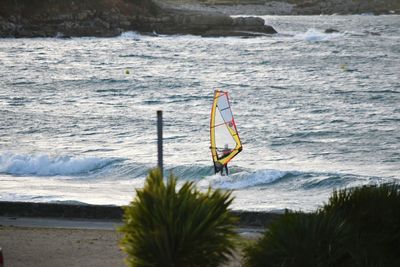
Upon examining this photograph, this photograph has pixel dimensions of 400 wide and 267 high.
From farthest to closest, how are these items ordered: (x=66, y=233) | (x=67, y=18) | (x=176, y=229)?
(x=67, y=18) → (x=66, y=233) → (x=176, y=229)

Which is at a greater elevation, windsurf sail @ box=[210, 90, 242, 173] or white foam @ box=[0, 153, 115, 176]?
windsurf sail @ box=[210, 90, 242, 173]

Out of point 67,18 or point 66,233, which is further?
point 67,18

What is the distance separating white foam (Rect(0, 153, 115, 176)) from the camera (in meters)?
19.4

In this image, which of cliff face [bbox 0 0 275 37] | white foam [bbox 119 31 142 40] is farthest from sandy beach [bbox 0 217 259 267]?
white foam [bbox 119 31 142 40]

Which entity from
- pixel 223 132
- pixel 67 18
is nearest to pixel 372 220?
pixel 223 132

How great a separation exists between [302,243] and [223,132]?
528 inches

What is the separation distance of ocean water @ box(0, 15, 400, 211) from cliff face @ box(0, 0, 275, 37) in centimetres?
2150

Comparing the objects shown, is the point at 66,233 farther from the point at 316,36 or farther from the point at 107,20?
the point at 107,20

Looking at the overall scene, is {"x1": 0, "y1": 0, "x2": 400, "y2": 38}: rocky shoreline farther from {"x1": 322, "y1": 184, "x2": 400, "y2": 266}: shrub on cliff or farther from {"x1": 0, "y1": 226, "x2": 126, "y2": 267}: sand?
{"x1": 322, "y1": 184, "x2": 400, "y2": 266}: shrub on cliff

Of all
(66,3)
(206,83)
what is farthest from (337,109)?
(66,3)

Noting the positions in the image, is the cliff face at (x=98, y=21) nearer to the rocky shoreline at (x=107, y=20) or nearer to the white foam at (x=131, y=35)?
the rocky shoreline at (x=107, y=20)

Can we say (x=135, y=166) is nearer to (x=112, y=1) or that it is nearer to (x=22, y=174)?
(x=22, y=174)

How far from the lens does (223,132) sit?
20.3m

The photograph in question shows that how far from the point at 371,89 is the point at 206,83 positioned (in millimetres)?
7541
